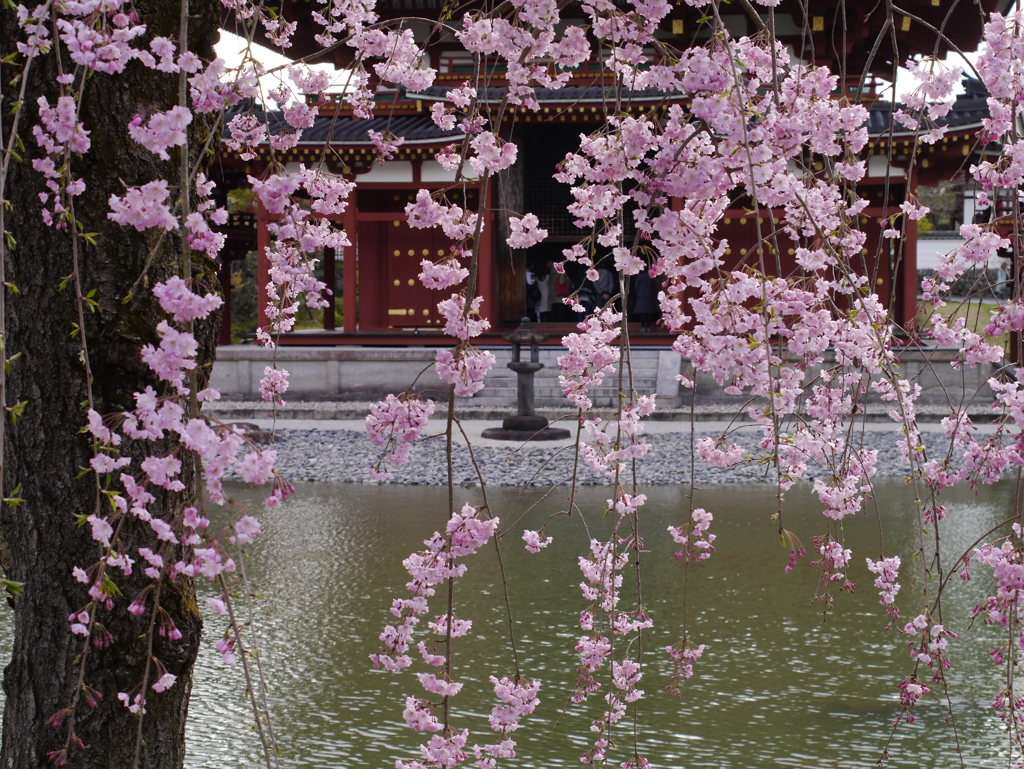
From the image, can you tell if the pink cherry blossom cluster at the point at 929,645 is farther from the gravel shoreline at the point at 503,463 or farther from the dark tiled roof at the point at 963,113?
the dark tiled roof at the point at 963,113

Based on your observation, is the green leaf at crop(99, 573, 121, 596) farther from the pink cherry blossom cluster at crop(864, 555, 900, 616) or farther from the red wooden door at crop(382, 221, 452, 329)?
the red wooden door at crop(382, 221, 452, 329)

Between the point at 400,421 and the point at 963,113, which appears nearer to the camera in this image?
the point at 400,421

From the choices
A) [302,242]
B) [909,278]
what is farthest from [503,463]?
[909,278]

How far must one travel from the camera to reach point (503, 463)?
29.6 feet

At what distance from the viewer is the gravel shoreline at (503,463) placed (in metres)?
8.59

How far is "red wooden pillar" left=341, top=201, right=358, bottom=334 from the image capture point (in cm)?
1405

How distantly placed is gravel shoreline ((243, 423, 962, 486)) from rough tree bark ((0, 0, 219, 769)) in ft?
18.5

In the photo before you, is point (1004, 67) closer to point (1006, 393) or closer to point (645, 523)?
point (1006, 393)

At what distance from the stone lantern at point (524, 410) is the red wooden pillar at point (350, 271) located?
12.7ft

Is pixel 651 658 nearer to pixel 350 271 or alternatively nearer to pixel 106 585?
pixel 106 585

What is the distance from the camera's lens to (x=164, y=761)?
7.61ft

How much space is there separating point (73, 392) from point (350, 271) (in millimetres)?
12307

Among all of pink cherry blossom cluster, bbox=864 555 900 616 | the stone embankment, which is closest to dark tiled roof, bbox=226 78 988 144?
the stone embankment

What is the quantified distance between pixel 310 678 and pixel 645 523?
3290 mm
